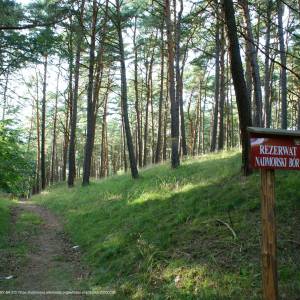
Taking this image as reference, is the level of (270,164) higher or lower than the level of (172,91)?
lower

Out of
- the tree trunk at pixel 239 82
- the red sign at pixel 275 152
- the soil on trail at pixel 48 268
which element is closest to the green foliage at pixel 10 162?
the soil on trail at pixel 48 268

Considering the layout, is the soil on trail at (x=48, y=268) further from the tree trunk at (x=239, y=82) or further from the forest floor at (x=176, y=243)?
the tree trunk at (x=239, y=82)

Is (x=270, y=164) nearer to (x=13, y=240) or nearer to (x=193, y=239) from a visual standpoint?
(x=193, y=239)

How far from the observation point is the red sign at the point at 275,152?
3.89 metres

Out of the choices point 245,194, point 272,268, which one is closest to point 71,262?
point 245,194

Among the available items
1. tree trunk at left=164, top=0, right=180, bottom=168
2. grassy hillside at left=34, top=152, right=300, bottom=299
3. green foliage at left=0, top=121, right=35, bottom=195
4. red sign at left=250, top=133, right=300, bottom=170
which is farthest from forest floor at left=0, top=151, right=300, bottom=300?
tree trunk at left=164, top=0, right=180, bottom=168

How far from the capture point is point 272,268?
4.08 m

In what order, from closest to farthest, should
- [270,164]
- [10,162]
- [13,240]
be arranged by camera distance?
[270,164], [13,240], [10,162]

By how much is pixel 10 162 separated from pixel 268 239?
9.53 metres

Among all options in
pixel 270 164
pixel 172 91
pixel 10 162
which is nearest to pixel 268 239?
pixel 270 164

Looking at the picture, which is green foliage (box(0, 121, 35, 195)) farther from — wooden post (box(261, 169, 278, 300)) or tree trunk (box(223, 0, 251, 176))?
wooden post (box(261, 169, 278, 300))

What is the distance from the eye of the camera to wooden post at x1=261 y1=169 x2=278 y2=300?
405 cm

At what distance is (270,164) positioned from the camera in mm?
3945

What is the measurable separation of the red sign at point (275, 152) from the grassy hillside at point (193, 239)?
1.98 meters
